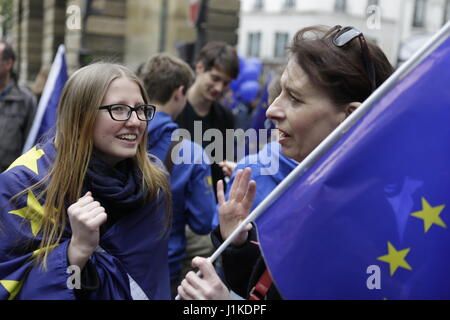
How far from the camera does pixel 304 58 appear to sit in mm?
1766

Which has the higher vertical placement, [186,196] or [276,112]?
[276,112]

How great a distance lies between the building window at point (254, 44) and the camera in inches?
1563

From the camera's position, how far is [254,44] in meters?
40.1

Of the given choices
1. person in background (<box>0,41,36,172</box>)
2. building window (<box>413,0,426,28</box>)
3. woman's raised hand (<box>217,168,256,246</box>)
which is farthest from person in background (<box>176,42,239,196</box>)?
building window (<box>413,0,426,28</box>)

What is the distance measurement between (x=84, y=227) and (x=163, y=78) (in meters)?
1.82

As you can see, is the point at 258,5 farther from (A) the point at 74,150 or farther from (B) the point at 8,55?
(A) the point at 74,150

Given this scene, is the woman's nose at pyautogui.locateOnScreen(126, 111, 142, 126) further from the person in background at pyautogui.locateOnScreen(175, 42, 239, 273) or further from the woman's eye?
the person in background at pyautogui.locateOnScreen(175, 42, 239, 273)

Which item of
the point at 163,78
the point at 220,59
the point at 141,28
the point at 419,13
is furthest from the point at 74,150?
the point at 419,13

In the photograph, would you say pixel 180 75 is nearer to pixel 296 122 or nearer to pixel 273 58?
pixel 296 122

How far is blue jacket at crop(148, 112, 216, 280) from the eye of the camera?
10.2 feet

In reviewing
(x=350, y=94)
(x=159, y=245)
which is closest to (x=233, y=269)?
(x=159, y=245)

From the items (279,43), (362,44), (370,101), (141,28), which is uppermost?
(362,44)

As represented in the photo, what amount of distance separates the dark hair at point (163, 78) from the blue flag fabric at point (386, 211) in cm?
211

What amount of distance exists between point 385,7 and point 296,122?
125ft
